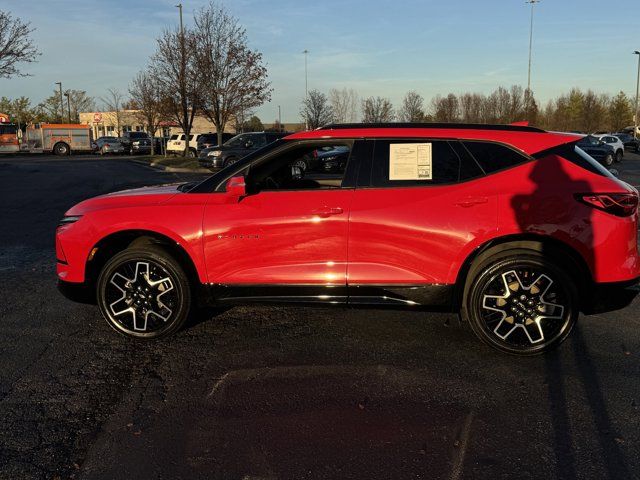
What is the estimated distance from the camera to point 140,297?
4574 mm

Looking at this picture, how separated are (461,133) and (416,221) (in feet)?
2.74

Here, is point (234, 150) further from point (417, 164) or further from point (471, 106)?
point (471, 106)

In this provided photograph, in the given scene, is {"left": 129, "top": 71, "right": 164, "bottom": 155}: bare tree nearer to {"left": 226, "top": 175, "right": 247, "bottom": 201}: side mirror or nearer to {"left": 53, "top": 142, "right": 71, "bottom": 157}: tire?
{"left": 53, "top": 142, "right": 71, "bottom": 157}: tire

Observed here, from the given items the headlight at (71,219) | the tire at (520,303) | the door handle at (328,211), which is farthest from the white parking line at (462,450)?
the headlight at (71,219)

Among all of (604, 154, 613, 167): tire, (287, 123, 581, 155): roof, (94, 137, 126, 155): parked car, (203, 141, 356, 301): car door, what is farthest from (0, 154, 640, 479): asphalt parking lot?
Result: (94, 137, 126, 155): parked car

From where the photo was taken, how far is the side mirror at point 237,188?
429cm

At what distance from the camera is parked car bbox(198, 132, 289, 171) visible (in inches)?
856

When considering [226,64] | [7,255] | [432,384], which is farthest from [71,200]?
[226,64]

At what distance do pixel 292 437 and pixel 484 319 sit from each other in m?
1.89

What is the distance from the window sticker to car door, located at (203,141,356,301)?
0.40 metres

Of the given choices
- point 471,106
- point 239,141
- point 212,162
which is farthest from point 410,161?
point 471,106

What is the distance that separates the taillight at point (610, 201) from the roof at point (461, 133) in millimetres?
482

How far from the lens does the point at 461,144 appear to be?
4309 mm

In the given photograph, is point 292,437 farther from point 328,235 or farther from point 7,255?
point 7,255
